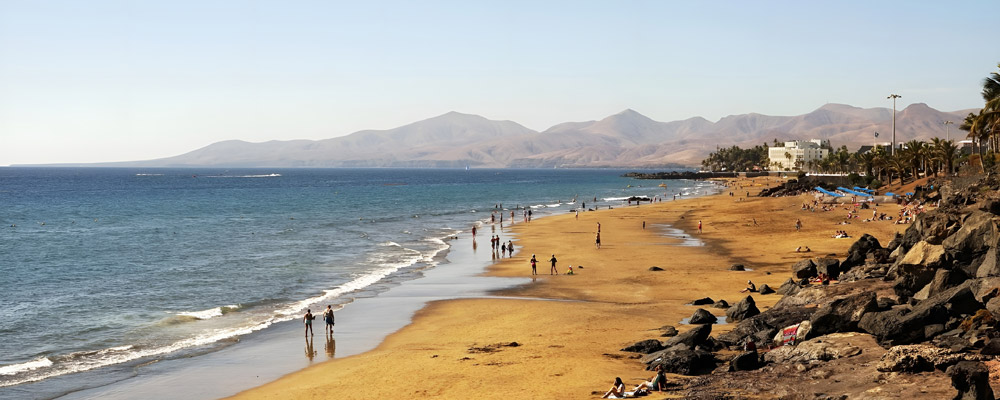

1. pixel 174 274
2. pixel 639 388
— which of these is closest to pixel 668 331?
pixel 639 388

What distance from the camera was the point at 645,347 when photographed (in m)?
21.9

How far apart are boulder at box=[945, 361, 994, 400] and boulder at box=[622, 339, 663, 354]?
8.04 m

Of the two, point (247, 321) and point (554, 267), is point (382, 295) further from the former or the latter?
point (554, 267)

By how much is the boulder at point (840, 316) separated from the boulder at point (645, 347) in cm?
407

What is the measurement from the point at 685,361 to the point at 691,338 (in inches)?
80.5

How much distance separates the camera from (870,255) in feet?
112

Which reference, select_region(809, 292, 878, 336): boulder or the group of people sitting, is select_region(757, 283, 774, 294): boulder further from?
the group of people sitting

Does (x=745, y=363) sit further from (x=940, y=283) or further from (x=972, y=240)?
(x=972, y=240)

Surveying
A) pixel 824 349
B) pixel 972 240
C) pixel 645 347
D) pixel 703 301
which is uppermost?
pixel 972 240

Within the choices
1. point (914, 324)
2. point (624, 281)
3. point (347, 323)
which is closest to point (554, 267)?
point (624, 281)

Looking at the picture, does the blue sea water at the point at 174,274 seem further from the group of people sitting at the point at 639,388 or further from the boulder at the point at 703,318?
the boulder at the point at 703,318

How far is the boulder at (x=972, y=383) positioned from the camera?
1384 centimetres

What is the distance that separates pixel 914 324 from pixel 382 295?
22.8m

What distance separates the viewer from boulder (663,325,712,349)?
20.9 meters
